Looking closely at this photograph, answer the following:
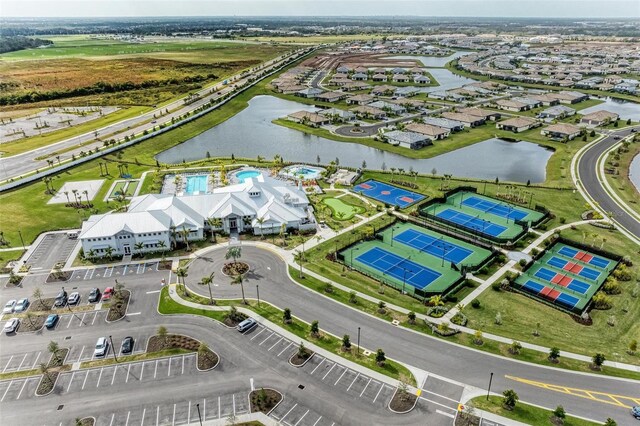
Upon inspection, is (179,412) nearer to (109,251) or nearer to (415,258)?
(109,251)

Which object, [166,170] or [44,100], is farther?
[44,100]

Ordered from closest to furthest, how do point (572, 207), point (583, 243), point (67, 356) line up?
point (67, 356) < point (583, 243) < point (572, 207)

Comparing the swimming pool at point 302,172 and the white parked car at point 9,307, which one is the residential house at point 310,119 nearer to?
the swimming pool at point 302,172

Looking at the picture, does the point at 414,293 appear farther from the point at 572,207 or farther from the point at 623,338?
the point at 572,207

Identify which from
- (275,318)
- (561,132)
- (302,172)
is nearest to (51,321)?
(275,318)

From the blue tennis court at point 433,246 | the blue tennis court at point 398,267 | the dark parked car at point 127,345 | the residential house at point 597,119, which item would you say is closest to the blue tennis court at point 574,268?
the blue tennis court at point 433,246

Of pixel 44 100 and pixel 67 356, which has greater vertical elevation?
pixel 44 100

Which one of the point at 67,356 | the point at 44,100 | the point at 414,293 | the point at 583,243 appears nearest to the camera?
the point at 67,356

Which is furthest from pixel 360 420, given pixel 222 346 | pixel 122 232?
pixel 122 232

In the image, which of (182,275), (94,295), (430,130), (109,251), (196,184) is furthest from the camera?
(430,130)
